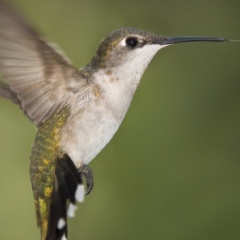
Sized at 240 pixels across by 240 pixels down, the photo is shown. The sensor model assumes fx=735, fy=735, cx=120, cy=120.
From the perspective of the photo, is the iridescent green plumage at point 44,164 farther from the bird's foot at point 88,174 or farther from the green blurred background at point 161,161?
the green blurred background at point 161,161

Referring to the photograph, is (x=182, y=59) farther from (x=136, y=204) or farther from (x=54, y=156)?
(x=54, y=156)

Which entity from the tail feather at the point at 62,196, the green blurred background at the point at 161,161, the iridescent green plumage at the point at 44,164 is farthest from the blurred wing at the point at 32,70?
the green blurred background at the point at 161,161

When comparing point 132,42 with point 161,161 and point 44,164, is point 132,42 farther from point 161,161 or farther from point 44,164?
point 161,161

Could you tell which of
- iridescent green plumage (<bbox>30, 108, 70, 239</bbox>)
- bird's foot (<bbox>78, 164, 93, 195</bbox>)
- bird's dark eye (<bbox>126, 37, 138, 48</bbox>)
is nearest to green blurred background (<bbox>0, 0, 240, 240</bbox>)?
iridescent green plumage (<bbox>30, 108, 70, 239</bbox>)

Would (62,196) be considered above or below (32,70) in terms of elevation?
below

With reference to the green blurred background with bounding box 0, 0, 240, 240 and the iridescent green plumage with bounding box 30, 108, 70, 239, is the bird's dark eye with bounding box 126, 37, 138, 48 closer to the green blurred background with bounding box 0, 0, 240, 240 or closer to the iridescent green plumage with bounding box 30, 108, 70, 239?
the iridescent green plumage with bounding box 30, 108, 70, 239

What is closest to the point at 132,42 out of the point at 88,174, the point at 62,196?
the point at 88,174
